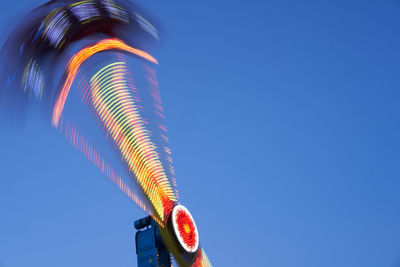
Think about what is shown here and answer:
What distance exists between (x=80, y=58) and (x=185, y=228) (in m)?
4.61

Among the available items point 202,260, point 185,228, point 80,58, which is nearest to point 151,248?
point 185,228

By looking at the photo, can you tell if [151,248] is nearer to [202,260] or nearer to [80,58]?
[202,260]

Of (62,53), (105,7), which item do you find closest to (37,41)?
(62,53)

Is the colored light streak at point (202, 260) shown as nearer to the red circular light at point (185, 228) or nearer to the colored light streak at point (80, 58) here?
the red circular light at point (185, 228)

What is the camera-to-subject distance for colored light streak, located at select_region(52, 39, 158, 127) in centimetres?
949

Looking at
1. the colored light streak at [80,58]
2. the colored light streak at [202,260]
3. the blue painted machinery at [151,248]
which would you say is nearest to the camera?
the colored light streak at [80,58]

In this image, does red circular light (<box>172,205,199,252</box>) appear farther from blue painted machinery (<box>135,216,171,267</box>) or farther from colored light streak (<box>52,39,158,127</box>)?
colored light streak (<box>52,39,158,127</box>)

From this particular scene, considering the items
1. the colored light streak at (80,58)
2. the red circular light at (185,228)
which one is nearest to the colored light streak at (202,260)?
the red circular light at (185,228)

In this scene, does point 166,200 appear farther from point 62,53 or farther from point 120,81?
point 62,53

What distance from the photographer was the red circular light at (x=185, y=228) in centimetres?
1162

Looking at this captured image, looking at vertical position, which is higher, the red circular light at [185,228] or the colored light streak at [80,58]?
the colored light streak at [80,58]

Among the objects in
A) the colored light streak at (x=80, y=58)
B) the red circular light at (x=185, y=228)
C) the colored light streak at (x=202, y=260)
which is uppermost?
the colored light streak at (x=80, y=58)

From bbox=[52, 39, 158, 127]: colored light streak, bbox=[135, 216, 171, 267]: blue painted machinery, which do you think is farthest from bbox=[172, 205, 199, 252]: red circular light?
bbox=[52, 39, 158, 127]: colored light streak

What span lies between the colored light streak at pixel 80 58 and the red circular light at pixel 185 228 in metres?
3.54
